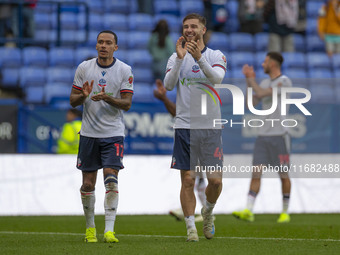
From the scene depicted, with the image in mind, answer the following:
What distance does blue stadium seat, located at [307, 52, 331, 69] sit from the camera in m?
19.0

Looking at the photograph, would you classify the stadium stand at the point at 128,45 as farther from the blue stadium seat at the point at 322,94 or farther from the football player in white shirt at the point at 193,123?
the football player in white shirt at the point at 193,123

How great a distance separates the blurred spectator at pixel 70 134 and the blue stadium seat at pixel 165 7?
7.08m

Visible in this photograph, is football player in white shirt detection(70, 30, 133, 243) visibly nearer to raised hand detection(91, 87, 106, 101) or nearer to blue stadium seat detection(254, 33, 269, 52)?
raised hand detection(91, 87, 106, 101)

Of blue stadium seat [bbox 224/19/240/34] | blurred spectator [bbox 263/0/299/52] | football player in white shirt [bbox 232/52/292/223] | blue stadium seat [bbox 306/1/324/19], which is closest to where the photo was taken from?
football player in white shirt [bbox 232/52/292/223]

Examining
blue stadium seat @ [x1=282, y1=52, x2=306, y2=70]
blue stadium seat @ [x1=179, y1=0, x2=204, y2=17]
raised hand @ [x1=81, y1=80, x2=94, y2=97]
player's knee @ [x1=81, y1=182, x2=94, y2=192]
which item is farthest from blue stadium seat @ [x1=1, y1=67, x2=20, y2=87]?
raised hand @ [x1=81, y1=80, x2=94, y2=97]

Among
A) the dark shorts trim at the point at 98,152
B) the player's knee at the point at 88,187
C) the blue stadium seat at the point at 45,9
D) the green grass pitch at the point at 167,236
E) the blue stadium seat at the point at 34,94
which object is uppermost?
the blue stadium seat at the point at 45,9

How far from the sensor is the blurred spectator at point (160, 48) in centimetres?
1625

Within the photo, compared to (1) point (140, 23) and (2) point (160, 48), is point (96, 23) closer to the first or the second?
(1) point (140, 23)

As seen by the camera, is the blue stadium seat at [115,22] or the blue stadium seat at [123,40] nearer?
the blue stadium seat at [123,40]

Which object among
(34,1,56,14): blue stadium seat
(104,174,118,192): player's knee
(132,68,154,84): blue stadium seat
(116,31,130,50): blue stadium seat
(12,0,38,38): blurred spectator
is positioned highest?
(34,1,56,14): blue stadium seat

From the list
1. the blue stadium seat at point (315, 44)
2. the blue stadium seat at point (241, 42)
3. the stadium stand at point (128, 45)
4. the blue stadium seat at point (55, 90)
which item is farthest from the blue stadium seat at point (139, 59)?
the blue stadium seat at point (315, 44)

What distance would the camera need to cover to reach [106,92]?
7.68 m

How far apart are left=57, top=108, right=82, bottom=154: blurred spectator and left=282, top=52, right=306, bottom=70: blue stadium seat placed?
731cm

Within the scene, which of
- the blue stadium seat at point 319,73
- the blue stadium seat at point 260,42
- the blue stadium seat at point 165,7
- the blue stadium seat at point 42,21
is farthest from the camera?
the blue stadium seat at point 165,7
